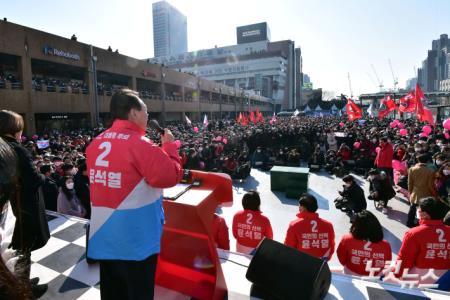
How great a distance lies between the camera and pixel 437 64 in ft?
569

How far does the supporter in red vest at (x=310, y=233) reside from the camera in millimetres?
3300

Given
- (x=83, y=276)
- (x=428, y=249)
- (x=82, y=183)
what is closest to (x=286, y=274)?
(x=428, y=249)

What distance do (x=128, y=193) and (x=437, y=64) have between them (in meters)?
228

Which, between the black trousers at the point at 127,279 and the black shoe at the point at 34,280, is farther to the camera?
the black shoe at the point at 34,280

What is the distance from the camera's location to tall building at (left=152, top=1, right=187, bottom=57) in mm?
163250

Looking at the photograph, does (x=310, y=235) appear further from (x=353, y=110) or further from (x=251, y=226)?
(x=353, y=110)

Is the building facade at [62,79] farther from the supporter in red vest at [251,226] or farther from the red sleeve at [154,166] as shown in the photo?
the red sleeve at [154,166]

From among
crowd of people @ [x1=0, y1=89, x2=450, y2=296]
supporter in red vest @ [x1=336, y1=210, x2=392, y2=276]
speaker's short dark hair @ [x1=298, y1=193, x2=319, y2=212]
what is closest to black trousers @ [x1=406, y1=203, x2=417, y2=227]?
crowd of people @ [x1=0, y1=89, x2=450, y2=296]

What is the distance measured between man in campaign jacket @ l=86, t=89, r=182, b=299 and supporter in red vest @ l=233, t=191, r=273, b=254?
86.5 inches

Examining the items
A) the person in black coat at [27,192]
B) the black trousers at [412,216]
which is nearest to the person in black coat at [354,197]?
the black trousers at [412,216]

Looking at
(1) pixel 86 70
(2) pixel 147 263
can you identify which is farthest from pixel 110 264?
(1) pixel 86 70

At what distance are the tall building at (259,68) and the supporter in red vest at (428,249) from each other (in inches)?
3258

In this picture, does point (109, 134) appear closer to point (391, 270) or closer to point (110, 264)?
point (110, 264)

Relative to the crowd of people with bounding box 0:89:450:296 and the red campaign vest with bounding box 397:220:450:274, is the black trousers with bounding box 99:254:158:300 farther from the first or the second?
the red campaign vest with bounding box 397:220:450:274
